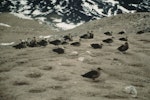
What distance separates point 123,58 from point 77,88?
5.02 metres

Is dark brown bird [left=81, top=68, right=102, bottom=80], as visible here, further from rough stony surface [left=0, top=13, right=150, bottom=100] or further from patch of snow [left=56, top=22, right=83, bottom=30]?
patch of snow [left=56, top=22, right=83, bottom=30]

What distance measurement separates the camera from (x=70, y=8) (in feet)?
186

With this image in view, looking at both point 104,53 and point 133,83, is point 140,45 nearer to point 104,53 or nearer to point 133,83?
point 104,53

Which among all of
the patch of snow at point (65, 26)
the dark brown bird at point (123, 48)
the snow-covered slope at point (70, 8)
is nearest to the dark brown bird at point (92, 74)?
the dark brown bird at point (123, 48)

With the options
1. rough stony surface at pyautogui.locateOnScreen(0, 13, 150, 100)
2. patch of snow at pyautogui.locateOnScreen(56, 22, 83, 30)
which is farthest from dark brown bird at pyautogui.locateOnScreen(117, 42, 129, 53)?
patch of snow at pyautogui.locateOnScreen(56, 22, 83, 30)

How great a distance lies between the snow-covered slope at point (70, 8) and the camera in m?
54.1

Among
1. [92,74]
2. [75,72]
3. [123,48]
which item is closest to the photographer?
[92,74]

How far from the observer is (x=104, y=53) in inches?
589

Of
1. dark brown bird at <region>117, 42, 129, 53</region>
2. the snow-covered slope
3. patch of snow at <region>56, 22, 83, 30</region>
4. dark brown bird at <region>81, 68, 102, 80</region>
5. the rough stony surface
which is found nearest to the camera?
the rough stony surface

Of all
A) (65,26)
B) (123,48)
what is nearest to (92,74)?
(123,48)

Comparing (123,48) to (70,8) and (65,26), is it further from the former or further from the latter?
(70,8)

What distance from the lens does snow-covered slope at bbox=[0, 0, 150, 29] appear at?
54062 millimetres

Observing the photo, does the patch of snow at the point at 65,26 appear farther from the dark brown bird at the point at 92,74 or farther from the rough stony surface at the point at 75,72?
the dark brown bird at the point at 92,74

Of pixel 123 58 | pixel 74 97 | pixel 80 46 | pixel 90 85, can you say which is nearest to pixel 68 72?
pixel 90 85
